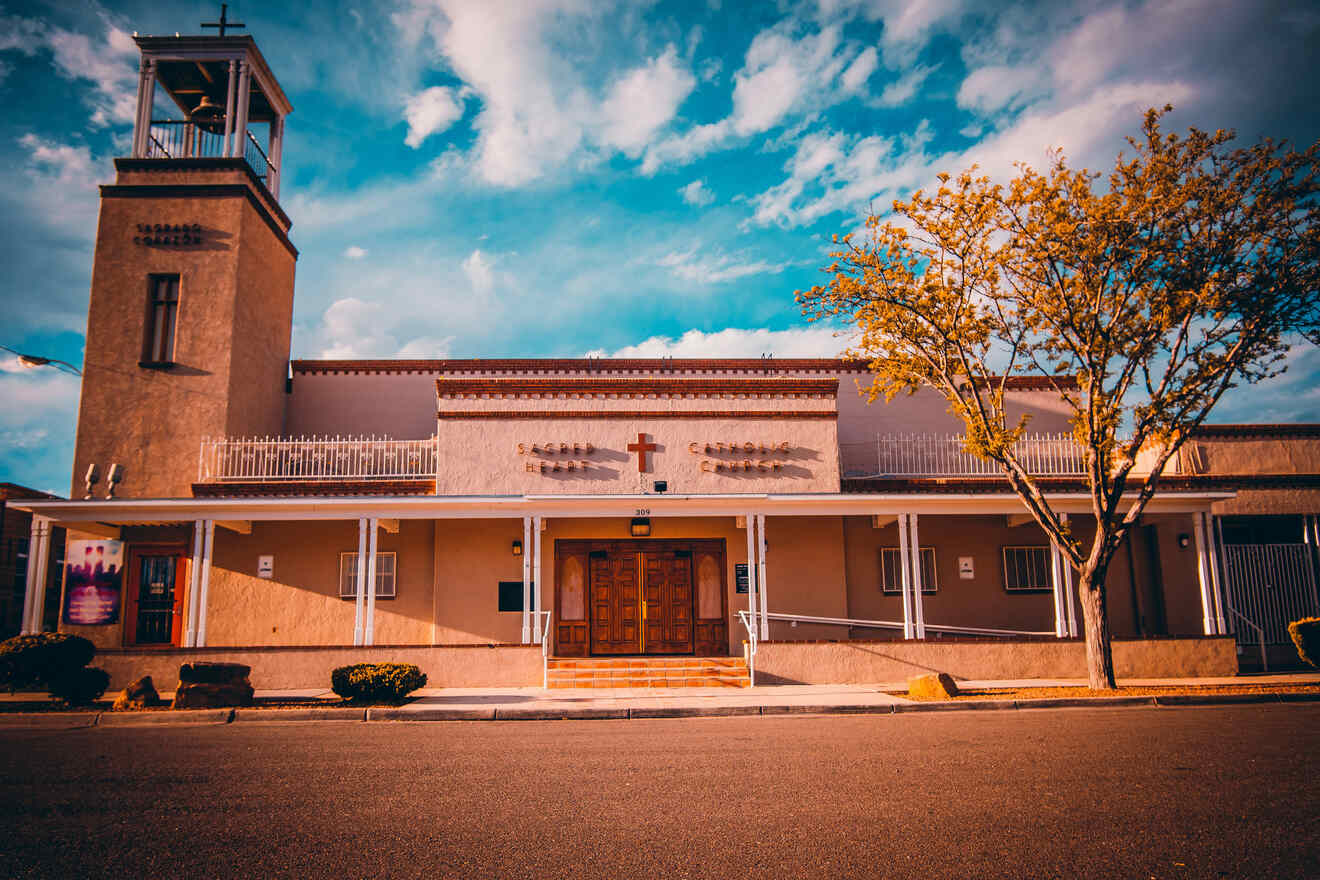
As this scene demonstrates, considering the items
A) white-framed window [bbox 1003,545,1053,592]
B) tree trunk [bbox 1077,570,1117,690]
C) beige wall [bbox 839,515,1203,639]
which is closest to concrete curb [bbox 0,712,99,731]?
beige wall [bbox 839,515,1203,639]

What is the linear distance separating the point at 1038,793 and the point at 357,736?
697 cm

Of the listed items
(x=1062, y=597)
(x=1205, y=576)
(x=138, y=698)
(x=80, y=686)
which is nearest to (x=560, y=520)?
(x=138, y=698)

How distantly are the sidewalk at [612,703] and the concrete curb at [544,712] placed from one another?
1 cm

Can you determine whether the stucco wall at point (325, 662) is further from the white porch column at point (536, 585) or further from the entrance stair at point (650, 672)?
the entrance stair at point (650, 672)

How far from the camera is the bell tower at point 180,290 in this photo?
51.8 ft

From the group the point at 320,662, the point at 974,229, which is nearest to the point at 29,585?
the point at 320,662

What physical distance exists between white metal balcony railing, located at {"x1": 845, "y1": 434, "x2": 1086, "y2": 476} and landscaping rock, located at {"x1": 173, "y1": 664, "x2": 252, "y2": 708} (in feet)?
40.7

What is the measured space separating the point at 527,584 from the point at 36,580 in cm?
805

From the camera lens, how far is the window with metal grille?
16.4m

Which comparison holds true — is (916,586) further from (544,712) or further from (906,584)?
(544,712)

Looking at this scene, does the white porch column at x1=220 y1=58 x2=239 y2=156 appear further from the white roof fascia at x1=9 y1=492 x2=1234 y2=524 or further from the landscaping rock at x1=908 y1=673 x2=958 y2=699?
the landscaping rock at x1=908 y1=673 x2=958 y2=699

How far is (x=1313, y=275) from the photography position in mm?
11781

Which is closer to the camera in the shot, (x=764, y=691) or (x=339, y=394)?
(x=764, y=691)

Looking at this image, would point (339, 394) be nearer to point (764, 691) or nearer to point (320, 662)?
point (320, 662)
